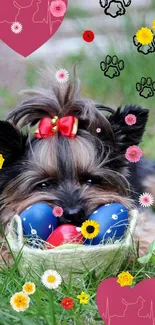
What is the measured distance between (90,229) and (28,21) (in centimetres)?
74

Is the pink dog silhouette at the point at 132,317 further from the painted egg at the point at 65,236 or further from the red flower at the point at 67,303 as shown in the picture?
the painted egg at the point at 65,236

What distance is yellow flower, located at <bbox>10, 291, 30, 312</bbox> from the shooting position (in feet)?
5.88

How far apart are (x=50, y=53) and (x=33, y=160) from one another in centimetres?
127

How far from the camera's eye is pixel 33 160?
2.44 meters

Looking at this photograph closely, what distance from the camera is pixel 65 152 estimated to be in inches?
95.4

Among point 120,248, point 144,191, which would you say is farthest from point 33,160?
point 144,191

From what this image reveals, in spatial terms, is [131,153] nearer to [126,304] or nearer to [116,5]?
[116,5]

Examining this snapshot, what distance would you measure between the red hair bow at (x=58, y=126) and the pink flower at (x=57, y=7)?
15.0 inches

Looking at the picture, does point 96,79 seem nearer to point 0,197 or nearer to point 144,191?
point 144,191

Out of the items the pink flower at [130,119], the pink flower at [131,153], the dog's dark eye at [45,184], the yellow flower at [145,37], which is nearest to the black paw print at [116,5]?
the yellow flower at [145,37]

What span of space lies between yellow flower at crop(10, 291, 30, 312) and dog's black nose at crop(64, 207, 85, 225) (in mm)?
497

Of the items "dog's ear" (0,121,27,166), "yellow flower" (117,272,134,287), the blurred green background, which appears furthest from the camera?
the blurred green background

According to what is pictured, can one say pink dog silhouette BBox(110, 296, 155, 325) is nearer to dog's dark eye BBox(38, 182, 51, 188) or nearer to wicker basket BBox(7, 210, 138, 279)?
wicker basket BBox(7, 210, 138, 279)

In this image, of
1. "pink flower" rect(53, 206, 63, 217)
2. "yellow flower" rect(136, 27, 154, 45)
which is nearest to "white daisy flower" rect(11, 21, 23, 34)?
"yellow flower" rect(136, 27, 154, 45)
